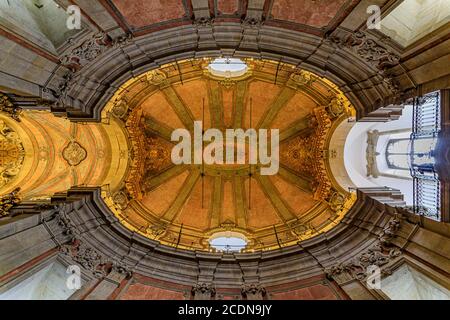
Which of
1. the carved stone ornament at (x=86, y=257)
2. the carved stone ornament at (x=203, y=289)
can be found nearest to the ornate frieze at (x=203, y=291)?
the carved stone ornament at (x=203, y=289)

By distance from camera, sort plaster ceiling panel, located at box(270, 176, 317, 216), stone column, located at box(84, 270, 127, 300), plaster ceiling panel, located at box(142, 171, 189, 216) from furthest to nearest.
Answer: plaster ceiling panel, located at box(142, 171, 189, 216)
plaster ceiling panel, located at box(270, 176, 317, 216)
stone column, located at box(84, 270, 127, 300)

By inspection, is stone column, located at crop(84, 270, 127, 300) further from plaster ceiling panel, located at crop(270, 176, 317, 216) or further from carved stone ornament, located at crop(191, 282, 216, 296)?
plaster ceiling panel, located at crop(270, 176, 317, 216)

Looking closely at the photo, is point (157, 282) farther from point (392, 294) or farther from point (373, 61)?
point (373, 61)

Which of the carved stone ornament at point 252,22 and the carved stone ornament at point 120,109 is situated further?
the carved stone ornament at point 120,109

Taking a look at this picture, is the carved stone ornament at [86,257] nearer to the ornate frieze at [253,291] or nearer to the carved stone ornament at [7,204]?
the carved stone ornament at [7,204]

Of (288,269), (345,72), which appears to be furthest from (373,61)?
(288,269)

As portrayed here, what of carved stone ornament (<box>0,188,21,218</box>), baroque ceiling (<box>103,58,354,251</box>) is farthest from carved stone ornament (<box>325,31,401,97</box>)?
carved stone ornament (<box>0,188,21,218</box>)

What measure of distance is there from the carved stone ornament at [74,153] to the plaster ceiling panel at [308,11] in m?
10.9

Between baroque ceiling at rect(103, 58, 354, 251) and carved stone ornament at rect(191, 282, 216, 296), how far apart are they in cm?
369

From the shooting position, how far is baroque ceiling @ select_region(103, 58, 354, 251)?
14.7m

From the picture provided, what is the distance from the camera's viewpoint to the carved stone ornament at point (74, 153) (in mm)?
16180

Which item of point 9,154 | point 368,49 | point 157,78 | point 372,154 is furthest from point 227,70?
point 9,154

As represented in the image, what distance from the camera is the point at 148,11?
8250 mm

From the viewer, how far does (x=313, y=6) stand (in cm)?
803
